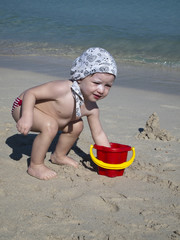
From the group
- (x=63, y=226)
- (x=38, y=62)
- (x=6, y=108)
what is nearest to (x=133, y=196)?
(x=63, y=226)

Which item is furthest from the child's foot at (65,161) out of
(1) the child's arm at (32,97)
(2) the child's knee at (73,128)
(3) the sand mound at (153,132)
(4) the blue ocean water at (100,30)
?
(4) the blue ocean water at (100,30)

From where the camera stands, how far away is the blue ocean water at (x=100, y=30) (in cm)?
1028

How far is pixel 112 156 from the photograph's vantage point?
2777 mm

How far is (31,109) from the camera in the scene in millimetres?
2717

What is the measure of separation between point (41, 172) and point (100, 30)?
11.4m

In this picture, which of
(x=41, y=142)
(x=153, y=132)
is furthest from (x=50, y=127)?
(x=153, y=132)

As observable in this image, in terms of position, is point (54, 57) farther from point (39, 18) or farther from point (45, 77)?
point (39, 18)

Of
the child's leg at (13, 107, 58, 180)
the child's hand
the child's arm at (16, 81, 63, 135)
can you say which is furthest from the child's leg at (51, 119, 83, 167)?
the child's hand

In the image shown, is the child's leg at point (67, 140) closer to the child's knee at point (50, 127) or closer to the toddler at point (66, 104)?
the toddler at point (66, 104)

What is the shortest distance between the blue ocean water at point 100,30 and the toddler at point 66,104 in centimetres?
634

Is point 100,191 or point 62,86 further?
point 62,86

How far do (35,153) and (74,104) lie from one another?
1.72 ft

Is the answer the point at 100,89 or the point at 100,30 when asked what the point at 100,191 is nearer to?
the point at 100,89

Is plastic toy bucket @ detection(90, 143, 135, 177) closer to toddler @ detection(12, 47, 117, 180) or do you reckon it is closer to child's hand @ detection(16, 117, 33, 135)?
toddler @ detection(12, 47, 117, 180)
